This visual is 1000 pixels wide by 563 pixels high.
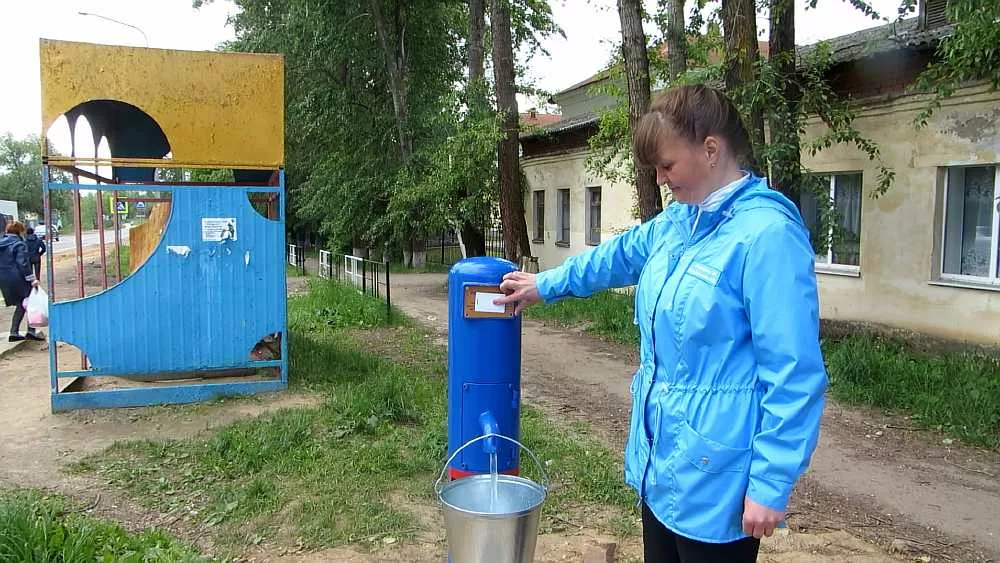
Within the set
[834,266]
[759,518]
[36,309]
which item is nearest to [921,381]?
[834,266]

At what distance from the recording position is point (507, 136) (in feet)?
39.2

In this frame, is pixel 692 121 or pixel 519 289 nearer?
pixel 692 121

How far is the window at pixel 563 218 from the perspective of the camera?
15.9m

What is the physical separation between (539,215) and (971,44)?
12.1 m

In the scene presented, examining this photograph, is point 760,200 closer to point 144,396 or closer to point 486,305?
point 486,305

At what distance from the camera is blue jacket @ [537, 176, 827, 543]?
1.45 meters

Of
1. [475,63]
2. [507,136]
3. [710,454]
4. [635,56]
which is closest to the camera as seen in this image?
[710,454]

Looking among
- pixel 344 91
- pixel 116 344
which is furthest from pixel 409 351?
pixel 344 91

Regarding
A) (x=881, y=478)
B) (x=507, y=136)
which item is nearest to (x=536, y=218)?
(x=507, y=136)

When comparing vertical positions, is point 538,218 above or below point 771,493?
above

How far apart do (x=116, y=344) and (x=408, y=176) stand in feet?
30.8

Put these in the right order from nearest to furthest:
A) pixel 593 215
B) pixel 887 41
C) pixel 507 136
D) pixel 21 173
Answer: pixel 887 41, pixel 507 136, pixel 593 215, pixel 21 173

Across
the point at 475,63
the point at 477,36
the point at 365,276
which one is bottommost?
the point at 365,276

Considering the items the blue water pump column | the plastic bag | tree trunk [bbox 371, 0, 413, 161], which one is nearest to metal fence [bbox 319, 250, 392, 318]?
tree trunk [bbox 371, 0, 413, 161]
